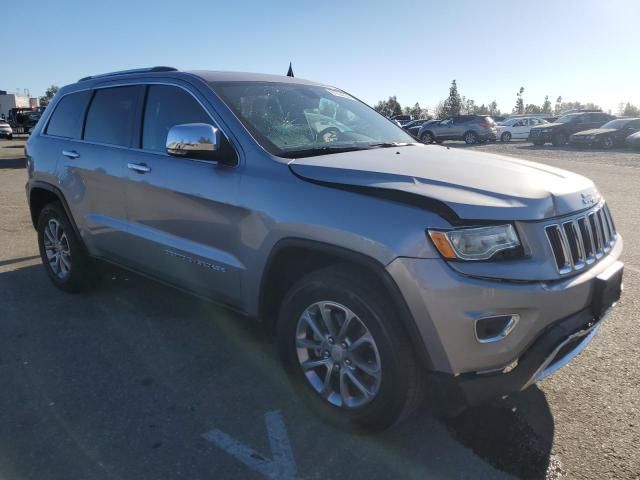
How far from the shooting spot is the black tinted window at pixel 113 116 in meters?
4.03

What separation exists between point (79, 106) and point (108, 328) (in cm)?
199

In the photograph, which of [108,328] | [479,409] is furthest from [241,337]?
[479,409]

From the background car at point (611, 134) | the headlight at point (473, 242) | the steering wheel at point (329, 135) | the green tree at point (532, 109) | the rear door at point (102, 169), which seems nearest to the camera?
the headlight at point (473, 242)

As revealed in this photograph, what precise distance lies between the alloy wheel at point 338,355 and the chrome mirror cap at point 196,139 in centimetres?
110

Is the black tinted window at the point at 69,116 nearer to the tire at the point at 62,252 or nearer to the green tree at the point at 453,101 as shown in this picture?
the tire at the point at 62,252

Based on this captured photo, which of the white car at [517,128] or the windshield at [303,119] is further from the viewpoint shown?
the white car at [517,128]

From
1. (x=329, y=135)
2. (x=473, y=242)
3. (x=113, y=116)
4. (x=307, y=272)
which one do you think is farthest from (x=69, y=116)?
(x=473, y=242)

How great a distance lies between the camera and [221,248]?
3.21 m

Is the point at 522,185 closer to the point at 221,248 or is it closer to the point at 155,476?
the point at 221,248

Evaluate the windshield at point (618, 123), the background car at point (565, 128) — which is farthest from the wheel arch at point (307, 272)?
the background car at point (565, 128)

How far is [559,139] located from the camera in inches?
1130

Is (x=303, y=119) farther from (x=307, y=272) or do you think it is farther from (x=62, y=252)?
(x=62, y=252)

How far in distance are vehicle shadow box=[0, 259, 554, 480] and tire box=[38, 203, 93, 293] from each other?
1.88 ft

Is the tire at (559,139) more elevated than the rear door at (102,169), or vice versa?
the rear door at (102,169)
